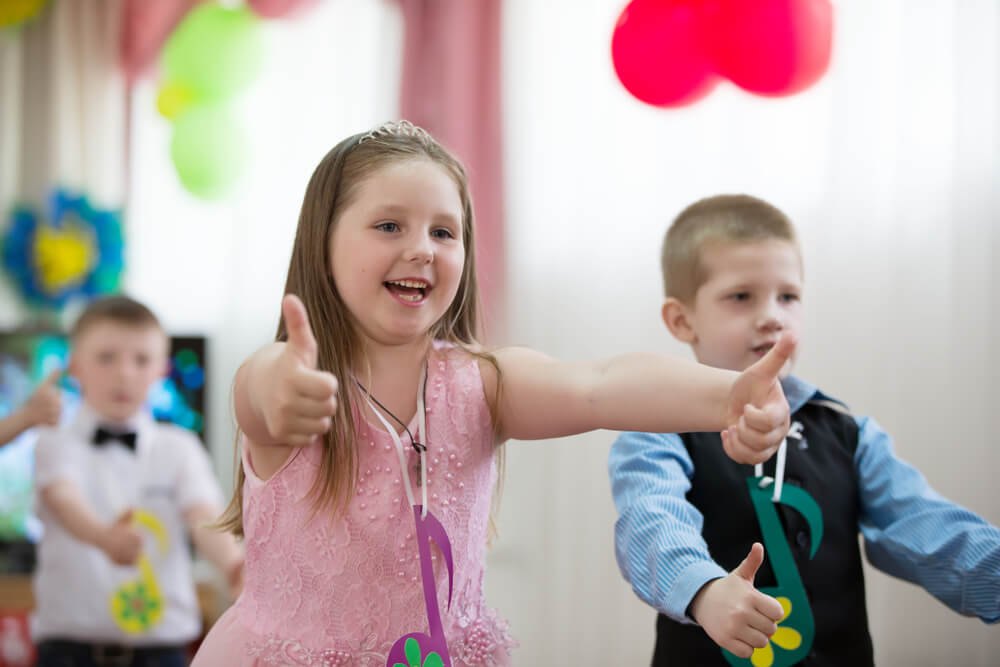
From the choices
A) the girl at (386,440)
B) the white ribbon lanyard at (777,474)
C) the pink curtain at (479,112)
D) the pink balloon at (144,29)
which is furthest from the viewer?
the pink balloon at (144,29)

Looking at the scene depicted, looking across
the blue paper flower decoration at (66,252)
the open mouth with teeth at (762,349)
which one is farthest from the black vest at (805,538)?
the blue paper flower decoration at (66,252)

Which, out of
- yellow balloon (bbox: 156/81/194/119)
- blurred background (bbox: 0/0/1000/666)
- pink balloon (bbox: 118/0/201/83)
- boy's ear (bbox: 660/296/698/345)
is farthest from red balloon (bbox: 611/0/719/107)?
pink balloon (bbox: 118/0/201/83)

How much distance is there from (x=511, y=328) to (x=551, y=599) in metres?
0.79

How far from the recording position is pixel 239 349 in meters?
3.01

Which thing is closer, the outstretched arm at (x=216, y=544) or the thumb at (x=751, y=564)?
the thumb at (x=751, y=564)

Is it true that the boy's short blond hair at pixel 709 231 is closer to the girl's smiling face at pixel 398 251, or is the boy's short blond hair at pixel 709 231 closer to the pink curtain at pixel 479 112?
the girl's smiling face at pixel 398 251

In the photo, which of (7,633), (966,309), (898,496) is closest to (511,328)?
(966,309)

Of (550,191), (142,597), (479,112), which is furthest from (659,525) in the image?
(479,112)

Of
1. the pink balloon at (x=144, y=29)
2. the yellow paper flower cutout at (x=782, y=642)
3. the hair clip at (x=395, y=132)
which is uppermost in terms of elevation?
the pink balloon at (x=144, y=29)

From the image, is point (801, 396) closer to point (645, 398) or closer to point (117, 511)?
point (645, 398)

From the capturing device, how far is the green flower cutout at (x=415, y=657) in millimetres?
1021

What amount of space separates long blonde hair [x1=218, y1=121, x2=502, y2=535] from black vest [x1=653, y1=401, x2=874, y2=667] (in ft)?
1.33

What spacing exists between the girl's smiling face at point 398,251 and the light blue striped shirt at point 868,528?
394 mm

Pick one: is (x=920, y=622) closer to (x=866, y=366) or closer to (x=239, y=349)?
(x=866, y=366)
